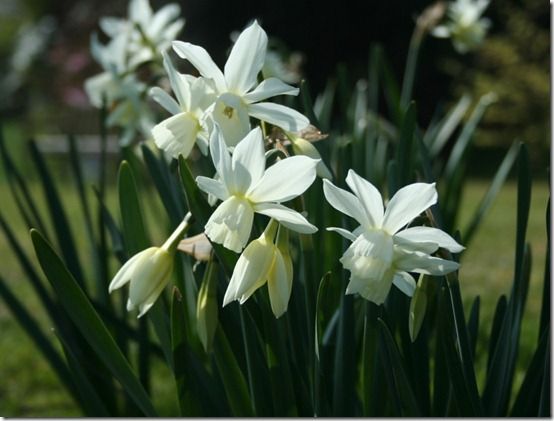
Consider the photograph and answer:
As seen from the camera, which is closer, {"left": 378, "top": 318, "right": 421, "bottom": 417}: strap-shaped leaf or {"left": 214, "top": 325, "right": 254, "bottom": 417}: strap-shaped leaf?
{"left": 378, "top": 318, "right": 421, "bottom": 417}: strap-shaped leaf

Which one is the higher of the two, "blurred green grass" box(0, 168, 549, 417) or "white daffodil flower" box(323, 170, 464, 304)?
"white daffodil flower" box(323, 170, 464, 304)

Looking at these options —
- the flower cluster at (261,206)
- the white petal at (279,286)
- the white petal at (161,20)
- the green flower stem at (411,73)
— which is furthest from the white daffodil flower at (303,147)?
the green flower stem at (411,73)

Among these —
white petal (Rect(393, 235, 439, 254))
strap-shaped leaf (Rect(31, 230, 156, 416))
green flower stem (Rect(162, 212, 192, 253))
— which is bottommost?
strap-shaped leaf (Rect(31, 230, 156, 416))

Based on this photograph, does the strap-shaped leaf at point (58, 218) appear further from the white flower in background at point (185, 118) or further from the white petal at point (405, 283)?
the white petal at point (405, 283)

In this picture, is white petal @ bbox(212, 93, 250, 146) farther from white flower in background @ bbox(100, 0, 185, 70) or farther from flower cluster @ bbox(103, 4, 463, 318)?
white flower in background @ bbox(100, 0, 185, 70)

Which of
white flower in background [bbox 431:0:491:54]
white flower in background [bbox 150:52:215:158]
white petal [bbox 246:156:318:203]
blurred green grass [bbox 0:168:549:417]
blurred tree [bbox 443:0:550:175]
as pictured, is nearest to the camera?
white petal [bbox 246:156:318:203]

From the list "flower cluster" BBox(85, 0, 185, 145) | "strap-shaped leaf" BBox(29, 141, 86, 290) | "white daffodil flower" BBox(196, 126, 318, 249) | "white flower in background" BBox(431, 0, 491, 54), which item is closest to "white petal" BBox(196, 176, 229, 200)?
"white daffodil flower" BBox(196, 126, 318, 249)
